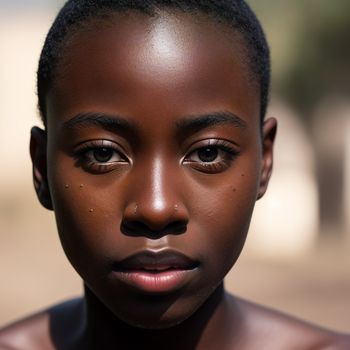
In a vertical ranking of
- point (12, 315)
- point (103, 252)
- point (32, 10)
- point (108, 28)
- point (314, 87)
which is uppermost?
point (32, 10)

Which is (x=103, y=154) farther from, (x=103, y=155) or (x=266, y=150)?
(x=266, y=150)

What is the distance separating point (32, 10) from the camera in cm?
1522

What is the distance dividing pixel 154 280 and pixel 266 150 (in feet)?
2.01

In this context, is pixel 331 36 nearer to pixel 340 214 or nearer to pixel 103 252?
pixel 340 214

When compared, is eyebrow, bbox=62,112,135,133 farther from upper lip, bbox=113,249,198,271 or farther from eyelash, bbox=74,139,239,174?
upper lip, bbox=113,249,198,271

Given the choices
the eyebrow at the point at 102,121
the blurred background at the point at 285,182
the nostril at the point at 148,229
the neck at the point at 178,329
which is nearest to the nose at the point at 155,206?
the nostril at the point at 148,229

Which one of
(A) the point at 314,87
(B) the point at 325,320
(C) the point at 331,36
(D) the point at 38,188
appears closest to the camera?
(D) the point at 38,188

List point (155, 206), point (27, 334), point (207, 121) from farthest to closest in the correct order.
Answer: point (27, 334)
point (207, 121)
point (155, 206)

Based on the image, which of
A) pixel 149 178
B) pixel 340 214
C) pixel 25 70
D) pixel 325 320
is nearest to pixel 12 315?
pixel 325 320

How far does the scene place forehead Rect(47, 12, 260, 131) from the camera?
2086mm

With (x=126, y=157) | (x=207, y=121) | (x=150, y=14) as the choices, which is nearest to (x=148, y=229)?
(x=126, y=157)

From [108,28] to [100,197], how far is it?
407mm

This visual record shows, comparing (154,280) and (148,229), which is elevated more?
(148,229)

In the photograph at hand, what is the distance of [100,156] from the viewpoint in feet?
7.11
